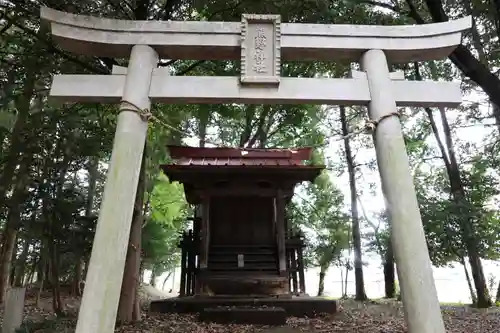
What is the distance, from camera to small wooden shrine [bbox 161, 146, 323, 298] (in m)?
8.69

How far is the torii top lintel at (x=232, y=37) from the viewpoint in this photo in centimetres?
379

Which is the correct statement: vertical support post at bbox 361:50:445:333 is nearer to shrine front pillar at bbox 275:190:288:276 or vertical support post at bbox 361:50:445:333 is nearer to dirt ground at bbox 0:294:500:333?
dirt ground at bbox 0:294:500:333

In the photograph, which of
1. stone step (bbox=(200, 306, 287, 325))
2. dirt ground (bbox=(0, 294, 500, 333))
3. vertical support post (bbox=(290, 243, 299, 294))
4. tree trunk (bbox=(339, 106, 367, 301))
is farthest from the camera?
tree trunk (bbox=(339, 106, 367, 301))

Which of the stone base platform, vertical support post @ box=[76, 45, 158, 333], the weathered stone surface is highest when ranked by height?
the weathered stone surface

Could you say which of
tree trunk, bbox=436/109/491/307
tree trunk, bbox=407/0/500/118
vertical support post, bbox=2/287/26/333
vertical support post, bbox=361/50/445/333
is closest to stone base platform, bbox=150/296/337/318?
tree trunk, bbox=436/109/491/307

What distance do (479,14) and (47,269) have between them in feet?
33.6

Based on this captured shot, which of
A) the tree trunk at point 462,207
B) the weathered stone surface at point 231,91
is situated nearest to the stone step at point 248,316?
the tree trunk at point 462,207

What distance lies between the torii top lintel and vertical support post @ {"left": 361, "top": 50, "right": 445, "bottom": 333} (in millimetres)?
248

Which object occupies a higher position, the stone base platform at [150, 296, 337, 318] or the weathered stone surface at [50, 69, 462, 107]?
the weathered stone surface at [50, 69, 462, 107]

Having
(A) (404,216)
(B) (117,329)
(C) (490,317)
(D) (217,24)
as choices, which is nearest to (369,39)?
(D) (217,24)

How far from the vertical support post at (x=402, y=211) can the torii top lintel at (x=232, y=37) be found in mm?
248

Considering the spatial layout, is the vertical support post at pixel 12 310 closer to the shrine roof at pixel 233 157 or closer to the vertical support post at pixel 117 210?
the vertical support post at pixel 117 210

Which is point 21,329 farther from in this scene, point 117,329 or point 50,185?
point 50,185

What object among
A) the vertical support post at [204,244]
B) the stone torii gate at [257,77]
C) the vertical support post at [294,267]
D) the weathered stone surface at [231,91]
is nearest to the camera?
the stone torii gate at [257,77]
